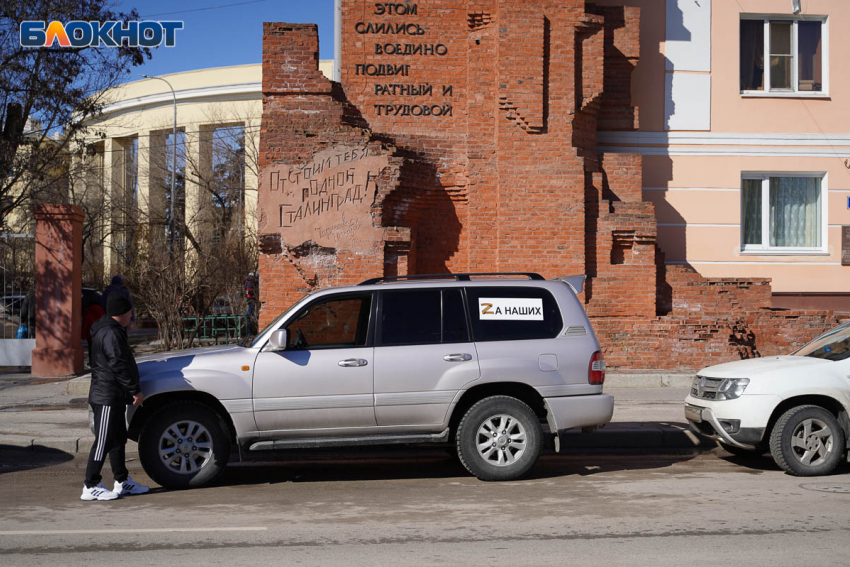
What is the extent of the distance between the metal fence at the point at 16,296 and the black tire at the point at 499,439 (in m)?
11.7

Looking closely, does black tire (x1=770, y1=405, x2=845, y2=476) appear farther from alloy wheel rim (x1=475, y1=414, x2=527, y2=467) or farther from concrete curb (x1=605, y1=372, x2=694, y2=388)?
concrete curb (x1=605, y1=372, x2=694, y2=388)

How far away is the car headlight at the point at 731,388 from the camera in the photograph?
8.18 m

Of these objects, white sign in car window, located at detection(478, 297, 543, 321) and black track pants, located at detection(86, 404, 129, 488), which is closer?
black track pants, located at detection(86, 404, 129, 488)

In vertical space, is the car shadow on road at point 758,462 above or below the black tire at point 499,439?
below

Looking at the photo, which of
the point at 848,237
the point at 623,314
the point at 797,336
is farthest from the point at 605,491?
the point at 848,237

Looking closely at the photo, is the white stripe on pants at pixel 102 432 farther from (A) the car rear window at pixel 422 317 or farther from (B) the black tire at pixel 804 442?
(B) the black tire at pixel 804 442

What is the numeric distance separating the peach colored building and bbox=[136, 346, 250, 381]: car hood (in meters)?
11.1

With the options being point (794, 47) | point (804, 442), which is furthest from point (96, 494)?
point (794, 47)

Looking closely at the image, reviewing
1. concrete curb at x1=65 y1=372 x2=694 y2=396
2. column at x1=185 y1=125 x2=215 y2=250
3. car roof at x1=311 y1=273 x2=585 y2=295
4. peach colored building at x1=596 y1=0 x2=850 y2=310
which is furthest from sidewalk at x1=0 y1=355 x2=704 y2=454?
column at x1=185 y1=125 x2=215 y2=250

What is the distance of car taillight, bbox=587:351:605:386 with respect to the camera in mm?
8000

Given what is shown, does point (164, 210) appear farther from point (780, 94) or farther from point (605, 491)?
point (605, 491)

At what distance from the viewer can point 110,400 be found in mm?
7383

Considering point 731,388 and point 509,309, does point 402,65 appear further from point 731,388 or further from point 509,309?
point 731,388

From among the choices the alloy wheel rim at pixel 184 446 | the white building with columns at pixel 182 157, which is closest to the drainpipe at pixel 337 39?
the alloy wheel rim at pixel 184 446
